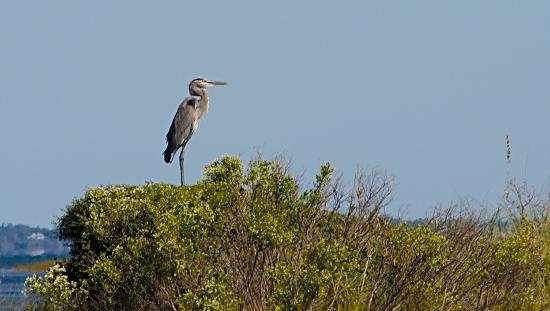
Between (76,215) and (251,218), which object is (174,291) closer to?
(251,218)

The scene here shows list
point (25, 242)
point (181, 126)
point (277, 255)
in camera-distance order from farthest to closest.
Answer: point (25, 242), point (181, 126), point (277, 255)

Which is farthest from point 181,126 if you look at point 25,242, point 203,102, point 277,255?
point 25,242

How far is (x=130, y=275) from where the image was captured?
13.7 m

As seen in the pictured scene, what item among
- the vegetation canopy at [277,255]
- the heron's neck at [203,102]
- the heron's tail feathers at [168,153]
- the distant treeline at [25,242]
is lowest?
the vegetation canopy at [277,255]

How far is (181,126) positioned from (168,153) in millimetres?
514

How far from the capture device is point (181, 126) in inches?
923

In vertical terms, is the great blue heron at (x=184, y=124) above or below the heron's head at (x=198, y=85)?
below

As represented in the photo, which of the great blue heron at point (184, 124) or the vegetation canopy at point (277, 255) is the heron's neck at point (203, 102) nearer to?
the great blue heron at point (184, 124)

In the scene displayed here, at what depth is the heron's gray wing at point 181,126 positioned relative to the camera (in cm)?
2347

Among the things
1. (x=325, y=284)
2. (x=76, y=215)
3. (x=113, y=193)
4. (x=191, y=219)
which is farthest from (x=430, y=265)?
(x=76, y=215)

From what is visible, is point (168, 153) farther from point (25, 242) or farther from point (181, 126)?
point (25, 242)

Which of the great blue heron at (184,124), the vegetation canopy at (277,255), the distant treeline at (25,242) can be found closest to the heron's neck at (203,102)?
the great blue heron at (184,124)

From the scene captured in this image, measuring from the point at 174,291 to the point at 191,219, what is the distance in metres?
0.86

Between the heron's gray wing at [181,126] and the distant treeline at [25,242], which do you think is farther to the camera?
the distant treeline at [25,242]
